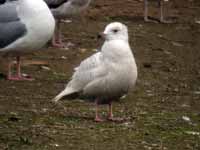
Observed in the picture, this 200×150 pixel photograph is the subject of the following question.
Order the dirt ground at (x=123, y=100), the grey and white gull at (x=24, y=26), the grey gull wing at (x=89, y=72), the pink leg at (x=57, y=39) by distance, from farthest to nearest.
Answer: the pink leg at (x=57, y=39) → the grey and white gull at (x=24, y=26) → the grey gull wing at (x=89, y=72) → the dirt ground at (x=123, y=100)

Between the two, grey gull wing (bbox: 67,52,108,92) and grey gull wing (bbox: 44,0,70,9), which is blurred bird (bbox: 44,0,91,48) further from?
grey gull wing (bbox: 67,52,108,92)

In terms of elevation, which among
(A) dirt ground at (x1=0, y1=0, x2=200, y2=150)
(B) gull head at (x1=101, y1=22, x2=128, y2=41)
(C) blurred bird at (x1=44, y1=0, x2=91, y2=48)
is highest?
(B) gull head at (x1=101, y1=22, x2=128, y2=41)

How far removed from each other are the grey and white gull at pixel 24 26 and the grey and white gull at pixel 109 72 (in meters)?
1.80

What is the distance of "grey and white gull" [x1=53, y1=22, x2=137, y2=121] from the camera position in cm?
762

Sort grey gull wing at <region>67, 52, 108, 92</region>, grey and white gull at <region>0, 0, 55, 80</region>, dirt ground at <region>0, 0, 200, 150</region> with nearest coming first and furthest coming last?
dirt ground at <region>0, 0, 200, 150</region> → grey gull wing at <region>67, 52, 108, 92</region> → grey and white gull at <region>0, 0, 55, 80</region>

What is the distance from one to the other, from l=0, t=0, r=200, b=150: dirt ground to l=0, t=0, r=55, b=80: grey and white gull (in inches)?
17.6

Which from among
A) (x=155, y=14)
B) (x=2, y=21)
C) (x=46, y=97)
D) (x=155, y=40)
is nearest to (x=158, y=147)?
(x=46, y=97)

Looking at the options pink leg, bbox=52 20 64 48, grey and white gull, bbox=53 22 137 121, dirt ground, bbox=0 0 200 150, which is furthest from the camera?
pink leg, bbox=52 20 64 48

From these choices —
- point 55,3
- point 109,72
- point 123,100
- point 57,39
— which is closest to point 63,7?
point 55,3

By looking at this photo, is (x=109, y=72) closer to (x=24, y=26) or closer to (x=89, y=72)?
(x=89, y=72)

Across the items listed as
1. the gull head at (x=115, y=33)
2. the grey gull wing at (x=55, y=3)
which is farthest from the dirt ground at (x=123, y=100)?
the gull head at (x=115, y=33)

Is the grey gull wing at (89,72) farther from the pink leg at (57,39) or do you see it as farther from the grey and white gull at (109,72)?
the pink leg at (57,39)

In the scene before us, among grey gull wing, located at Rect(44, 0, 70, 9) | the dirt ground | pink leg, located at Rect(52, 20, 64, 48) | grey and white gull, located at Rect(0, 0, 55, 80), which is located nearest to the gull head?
the dirt ground

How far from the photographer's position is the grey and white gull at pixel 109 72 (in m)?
7.62
